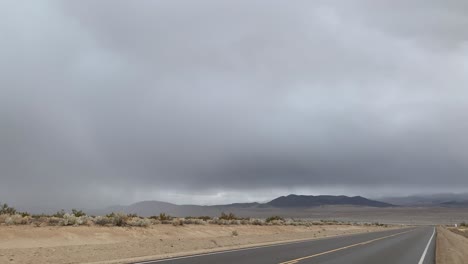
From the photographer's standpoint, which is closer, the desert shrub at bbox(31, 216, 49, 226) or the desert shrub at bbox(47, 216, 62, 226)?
the desert shrub at bbox(31, 216, 49, 226)

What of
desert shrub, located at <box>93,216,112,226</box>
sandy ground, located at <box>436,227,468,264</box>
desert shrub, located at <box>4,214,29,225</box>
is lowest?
sandy ground, located at <box>436,227,468,264</box>

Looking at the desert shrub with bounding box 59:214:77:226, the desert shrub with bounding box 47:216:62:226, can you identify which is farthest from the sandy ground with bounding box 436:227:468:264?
the desert shrub with bounding box 47:216:62:226

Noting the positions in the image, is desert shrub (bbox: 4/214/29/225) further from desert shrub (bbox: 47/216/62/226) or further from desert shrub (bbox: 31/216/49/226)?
desert shrub (bbox: 47/216/62/226)

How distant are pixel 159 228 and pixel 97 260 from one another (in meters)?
14.4

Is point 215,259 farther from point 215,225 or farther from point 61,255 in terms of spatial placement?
point 215,225

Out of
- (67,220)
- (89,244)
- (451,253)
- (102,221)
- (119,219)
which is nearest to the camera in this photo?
(89,244)

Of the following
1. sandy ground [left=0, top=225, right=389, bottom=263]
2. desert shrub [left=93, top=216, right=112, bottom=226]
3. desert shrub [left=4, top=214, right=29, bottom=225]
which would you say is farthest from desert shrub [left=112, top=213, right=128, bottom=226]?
desert shrub [left=4, top=214, right=29, bottom=225]

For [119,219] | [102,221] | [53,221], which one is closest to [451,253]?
[119,219]

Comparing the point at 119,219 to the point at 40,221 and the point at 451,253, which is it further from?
the point at 451,253

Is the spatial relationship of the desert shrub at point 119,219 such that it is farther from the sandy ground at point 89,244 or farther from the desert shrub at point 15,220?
the desert shrub at point 15,220

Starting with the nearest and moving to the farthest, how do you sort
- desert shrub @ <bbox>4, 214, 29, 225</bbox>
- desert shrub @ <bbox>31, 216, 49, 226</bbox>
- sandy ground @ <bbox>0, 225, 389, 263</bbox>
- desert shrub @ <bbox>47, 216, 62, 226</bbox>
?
sandy ground @ <bbox>0, 225, 389, 263</bbox>, desert shrub @ <bbox>4, 214, 29, 225</bbox>, desert shrub @ <bbox>31, 216, 49, 226</bbox>, desert shrub @ <bbox>47, 216, 62, 226</bbox>

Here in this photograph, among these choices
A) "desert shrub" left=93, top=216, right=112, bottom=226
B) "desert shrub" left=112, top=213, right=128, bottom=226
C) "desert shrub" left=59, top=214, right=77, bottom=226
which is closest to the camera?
"desert shrub" left=59, top=214, right=77, bottom=226

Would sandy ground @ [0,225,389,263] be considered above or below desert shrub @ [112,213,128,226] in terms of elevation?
below

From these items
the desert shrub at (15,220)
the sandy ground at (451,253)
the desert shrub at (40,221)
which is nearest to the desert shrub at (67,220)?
the desert shrub at (40,221)
